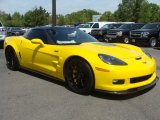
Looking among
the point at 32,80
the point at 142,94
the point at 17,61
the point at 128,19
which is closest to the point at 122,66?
the point at 142,94

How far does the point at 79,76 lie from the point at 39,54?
1466mm

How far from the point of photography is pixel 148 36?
60.1 feet

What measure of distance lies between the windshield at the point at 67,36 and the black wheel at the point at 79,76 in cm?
87

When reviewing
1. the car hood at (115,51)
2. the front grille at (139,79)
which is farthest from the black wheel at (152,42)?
the front grille at (139,79)

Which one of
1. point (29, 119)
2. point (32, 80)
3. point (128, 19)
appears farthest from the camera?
point (128, 19)

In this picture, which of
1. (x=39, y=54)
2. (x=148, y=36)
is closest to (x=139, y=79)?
(x=39, y=54)

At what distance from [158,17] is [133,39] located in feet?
176

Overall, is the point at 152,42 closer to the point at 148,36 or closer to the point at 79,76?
the point at 148,36

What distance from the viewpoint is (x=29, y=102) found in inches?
215

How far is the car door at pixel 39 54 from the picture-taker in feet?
21.6

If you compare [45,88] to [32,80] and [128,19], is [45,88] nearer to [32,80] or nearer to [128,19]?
[32,80]

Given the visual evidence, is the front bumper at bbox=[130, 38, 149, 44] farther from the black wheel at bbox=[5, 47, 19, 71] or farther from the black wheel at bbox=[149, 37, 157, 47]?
the black wheel at bbox=[5, 47, 19, 71]

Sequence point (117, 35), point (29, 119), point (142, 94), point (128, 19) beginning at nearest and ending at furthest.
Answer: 1. point (29, 119)
2. point (142, 94)
3. point (117, 35)
4. point (128, 19)

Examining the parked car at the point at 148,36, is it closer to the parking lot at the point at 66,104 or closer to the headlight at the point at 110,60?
the parking lot at the point at 66,104
